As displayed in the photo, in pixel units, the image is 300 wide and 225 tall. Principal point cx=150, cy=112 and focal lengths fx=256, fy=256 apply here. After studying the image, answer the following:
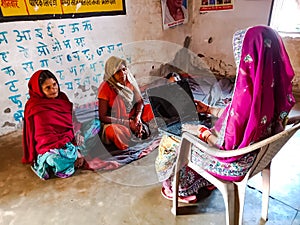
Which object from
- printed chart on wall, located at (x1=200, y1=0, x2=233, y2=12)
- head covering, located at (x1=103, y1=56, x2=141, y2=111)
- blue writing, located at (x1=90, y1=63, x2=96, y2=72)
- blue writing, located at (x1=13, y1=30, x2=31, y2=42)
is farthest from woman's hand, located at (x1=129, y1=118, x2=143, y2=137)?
printed chart on wall, located at (x1=200, y1=0, x2=233, y2=12)

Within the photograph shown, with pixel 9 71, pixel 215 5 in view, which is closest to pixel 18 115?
pixel 9 71

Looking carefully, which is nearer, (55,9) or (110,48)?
(55,9)

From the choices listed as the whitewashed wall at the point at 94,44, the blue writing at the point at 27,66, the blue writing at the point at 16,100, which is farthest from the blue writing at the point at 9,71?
the blue writing at the point at 16,100

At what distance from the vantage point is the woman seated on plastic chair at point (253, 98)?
41.2 inches

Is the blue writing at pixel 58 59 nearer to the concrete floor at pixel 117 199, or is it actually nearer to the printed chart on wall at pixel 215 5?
the concrete floor at pixel 117 199

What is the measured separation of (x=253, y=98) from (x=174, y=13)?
10.5ft

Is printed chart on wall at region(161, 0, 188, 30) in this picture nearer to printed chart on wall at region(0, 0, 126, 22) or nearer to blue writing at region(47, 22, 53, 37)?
printed chart on wall at region(0, 0, 126, 22)

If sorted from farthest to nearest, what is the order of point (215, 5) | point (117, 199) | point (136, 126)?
point (215, 5), point (136, 126), point (117, 199)

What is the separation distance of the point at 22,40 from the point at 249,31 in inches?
88.7

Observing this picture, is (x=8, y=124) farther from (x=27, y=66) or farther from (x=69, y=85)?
(x=69, y=85)

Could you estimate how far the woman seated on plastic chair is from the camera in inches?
41.2

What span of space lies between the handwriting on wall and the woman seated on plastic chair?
6.89 ft

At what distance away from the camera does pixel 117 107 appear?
2.33 meters

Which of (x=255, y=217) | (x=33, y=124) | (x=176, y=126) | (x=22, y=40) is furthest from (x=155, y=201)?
(x=22, y=40)
